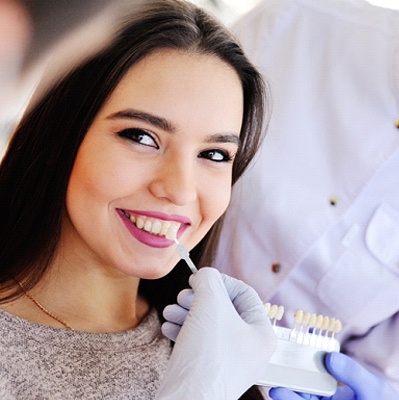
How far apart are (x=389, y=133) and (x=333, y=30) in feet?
0.90

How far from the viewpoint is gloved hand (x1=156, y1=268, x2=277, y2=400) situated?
1.05 meters

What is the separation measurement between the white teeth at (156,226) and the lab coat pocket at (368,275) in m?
0.48

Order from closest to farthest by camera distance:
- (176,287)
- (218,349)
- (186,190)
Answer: (218,349)
(186,190)
(176,287)

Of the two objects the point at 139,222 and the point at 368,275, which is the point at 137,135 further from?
the point at 368,275

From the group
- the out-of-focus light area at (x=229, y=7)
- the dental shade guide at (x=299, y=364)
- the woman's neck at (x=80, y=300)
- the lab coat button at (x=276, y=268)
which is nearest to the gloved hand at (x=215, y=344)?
the dental shade guide at (x=299, y=364)

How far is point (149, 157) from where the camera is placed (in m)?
1.24

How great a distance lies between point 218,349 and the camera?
42.9 inches

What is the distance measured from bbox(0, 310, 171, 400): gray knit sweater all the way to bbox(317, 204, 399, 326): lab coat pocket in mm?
453

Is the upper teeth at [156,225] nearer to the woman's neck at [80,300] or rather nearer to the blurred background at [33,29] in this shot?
the woman's neck at [80,300]

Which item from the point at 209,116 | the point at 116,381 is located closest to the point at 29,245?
the point at 116,381

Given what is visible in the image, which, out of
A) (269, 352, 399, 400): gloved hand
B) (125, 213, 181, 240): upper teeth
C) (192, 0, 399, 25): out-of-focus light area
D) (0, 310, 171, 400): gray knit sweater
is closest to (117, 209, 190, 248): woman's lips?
(125, 213, 181, 240): upper teeth

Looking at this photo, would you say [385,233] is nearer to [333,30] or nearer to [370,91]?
[370,91]

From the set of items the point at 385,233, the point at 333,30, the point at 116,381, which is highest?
the point at 333,30

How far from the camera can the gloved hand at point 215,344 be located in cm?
105
